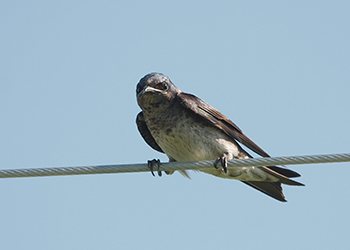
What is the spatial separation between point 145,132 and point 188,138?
1.26 metres

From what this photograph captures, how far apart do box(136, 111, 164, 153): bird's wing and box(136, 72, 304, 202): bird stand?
345 millimetres

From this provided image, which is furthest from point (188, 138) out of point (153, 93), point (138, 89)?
point (138, 89)

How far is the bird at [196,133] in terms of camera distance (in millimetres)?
7680

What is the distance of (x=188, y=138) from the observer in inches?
300

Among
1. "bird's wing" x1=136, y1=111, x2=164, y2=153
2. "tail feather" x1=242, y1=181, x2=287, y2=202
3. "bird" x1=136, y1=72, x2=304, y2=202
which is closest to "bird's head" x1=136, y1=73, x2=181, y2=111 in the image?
"bird" x1=136, y1=72, x2=304, y2=202

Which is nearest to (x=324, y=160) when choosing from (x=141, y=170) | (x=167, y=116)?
(x=141, y=170)

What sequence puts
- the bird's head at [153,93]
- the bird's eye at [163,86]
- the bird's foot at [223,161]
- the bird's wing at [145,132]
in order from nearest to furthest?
1. the bird's foot at [223,161]
2. the bird's head at [153,93]
3. the bird's eye at [163,86]
4. the bird's wing at [145,132]

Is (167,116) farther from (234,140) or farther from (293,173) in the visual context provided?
(293,173)

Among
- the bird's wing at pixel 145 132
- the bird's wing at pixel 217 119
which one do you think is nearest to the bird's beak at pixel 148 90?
the bird's wing at pixel 217 119

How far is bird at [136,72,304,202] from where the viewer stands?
25.2 feet

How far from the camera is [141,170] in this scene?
20.1 ft

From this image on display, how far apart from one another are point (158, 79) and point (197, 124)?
0.92 meters

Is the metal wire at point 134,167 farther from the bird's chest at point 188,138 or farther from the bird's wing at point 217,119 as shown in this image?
the bird's wing at point 217,119

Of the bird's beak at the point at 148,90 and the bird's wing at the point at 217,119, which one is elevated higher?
the bird's beak at the point at 148,90
